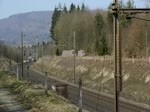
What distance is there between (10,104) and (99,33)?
296ft

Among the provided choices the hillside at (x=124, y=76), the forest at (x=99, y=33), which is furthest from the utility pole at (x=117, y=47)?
the forest at (x=99, y=33)

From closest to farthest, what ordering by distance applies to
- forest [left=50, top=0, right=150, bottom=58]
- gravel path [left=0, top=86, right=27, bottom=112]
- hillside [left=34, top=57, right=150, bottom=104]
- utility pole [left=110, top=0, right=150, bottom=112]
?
utility pole [left=110, top=0, right=150, bottom=112] < gravel path [left=0, top=86, right=27, bottom=112] < hillside [left=34, top=57, right=150, bottom=104] < forest [left=50, top=0, right=150, bottom=58]

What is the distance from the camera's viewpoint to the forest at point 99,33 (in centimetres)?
7794

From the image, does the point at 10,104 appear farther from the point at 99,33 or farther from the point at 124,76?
the point at 99,33

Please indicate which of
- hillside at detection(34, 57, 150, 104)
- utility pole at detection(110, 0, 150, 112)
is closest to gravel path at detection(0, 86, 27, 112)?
utility pole at detection(110, 0, 150, 112)

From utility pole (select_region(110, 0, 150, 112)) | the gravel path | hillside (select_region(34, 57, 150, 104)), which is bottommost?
hillside (select_region(34, 57, 150, 104))

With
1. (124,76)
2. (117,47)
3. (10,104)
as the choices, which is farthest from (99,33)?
(117,47)

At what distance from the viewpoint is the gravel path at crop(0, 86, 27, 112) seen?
22125mm

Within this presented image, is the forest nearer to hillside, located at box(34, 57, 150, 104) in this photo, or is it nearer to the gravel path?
hillside, located at box(34, 57, 150, 104)

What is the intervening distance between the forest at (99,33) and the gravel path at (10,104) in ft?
117

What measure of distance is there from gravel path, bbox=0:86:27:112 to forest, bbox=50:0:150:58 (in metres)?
35.6

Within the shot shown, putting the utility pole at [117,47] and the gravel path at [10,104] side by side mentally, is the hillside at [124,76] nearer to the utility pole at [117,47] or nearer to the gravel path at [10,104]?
the gravel path at [10,104]

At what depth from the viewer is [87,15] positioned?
12912 cm

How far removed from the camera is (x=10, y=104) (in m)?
24.5
